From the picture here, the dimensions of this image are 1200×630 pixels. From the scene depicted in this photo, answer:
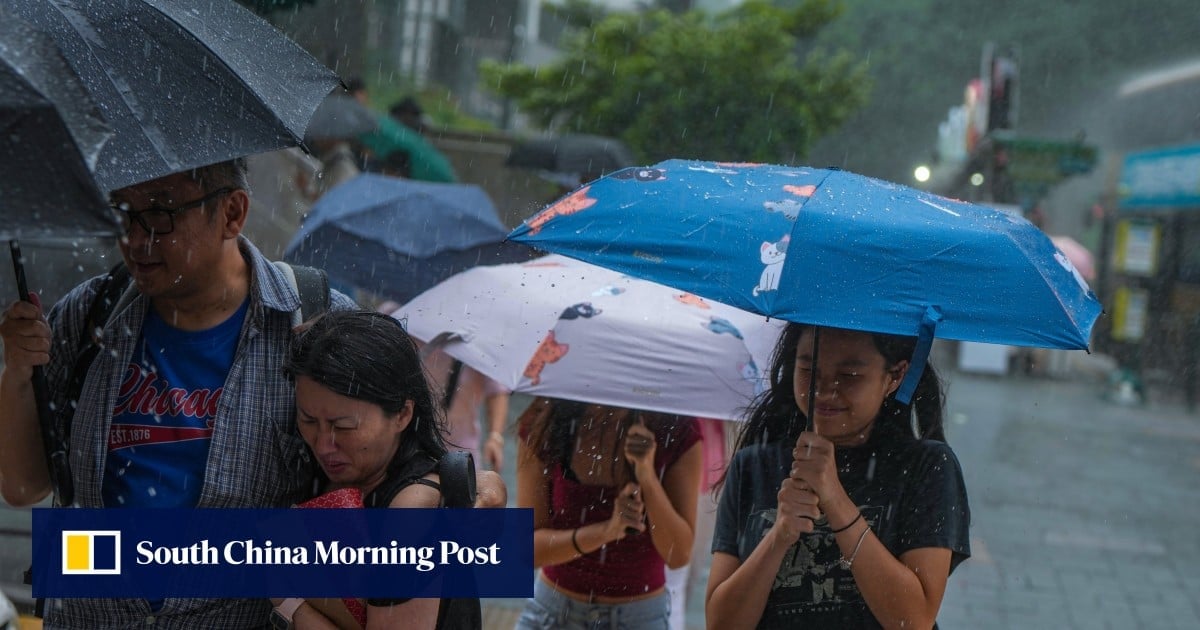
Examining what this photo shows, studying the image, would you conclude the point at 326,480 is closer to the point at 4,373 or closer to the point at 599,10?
the point at 4,373

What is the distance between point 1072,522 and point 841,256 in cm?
792

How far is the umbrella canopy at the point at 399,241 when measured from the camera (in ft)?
17.7

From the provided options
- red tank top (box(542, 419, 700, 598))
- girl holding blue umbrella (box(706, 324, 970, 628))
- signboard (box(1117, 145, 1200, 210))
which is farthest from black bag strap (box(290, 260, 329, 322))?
signboard (box(1117, 145, 1200, 210))

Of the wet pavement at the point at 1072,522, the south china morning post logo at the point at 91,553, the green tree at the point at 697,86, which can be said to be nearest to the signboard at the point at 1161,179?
the wet pavement at the point at 1072,522

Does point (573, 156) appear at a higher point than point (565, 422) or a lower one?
higher

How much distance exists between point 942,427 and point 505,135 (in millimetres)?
14922

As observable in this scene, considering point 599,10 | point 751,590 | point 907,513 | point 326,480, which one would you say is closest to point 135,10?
point 326,480

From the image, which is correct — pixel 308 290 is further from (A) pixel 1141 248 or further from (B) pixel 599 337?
(A) pixel 1141 248

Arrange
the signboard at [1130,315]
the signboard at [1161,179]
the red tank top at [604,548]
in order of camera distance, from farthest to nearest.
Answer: the signboard at [1161,179] → the signboard at [1130,315] → the red tank top at [604,548]

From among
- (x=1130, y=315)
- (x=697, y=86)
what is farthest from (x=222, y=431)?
(x=1130, y=315)

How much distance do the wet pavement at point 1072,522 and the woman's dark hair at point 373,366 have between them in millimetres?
1582

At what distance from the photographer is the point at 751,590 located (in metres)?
2.83

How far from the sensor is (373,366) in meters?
2.56

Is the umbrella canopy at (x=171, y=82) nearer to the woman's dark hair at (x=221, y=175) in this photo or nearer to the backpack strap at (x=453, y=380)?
the woman's dark hair at (x=221, y=175)
